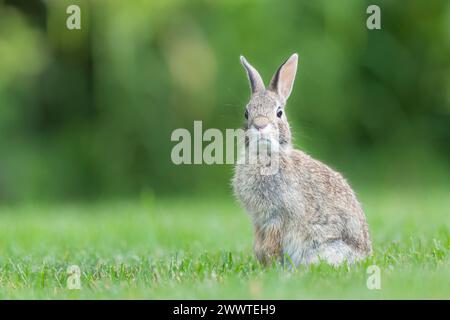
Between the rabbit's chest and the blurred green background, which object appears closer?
the rabbit's chest

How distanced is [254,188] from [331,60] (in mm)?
7412

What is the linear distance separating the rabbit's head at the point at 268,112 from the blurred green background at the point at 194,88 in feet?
21.0

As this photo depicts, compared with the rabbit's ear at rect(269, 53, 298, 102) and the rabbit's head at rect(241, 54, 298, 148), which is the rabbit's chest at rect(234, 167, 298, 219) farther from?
the rabbit's ear at rect(269, 53, 298, 102)

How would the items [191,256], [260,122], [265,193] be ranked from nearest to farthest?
1. [260,122]
2. [265,193]
3. [191,256]

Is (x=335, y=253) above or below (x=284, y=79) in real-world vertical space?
below

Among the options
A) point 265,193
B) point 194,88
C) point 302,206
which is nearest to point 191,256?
point 265,193

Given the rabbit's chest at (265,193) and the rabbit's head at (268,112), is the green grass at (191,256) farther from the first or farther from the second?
the rabbit's head at (268,112)

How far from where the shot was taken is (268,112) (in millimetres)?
5418

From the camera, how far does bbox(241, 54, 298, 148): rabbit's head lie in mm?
5336

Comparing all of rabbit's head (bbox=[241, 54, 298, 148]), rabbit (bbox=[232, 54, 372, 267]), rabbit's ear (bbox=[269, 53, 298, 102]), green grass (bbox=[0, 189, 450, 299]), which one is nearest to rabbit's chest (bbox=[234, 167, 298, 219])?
rabbit (bbox=[232, 54, 372, 267])

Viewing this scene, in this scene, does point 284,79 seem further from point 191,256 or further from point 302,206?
point 191,256

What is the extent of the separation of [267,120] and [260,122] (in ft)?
0.21

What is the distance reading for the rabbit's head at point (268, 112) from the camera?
17.5 feet
